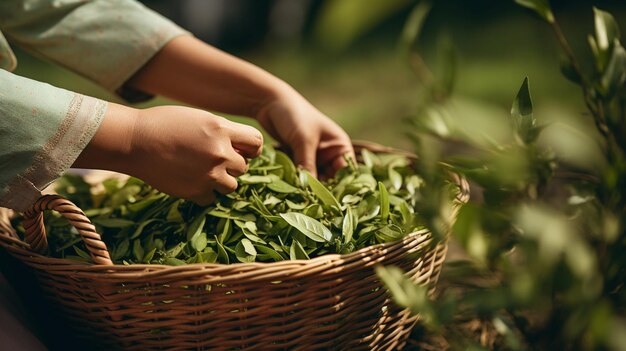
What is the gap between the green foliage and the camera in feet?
1.44

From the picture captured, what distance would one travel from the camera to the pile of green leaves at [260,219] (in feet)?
2.70

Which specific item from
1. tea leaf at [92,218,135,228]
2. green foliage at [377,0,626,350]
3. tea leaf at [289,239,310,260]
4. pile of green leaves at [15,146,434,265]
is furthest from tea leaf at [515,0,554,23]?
tea leaf at [92,218,135,228]

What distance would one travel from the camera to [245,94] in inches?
44.0

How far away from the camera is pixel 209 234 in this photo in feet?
2.88

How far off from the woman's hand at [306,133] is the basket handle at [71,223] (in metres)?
0.41

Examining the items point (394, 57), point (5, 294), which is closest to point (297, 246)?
point (5, 294)

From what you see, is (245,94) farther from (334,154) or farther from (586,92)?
(586,92)

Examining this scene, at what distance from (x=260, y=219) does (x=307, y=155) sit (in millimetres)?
204

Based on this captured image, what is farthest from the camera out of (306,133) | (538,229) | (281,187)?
(306,133)

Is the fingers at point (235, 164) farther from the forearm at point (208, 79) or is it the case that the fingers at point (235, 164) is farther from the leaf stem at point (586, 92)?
the leaf stem at point (586, 92)

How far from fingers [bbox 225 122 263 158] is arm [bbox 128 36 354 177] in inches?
7.9

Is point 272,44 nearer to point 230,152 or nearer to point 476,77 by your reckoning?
point 230,152

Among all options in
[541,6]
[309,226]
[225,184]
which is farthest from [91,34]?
[541,6]

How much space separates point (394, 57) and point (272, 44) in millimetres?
941
